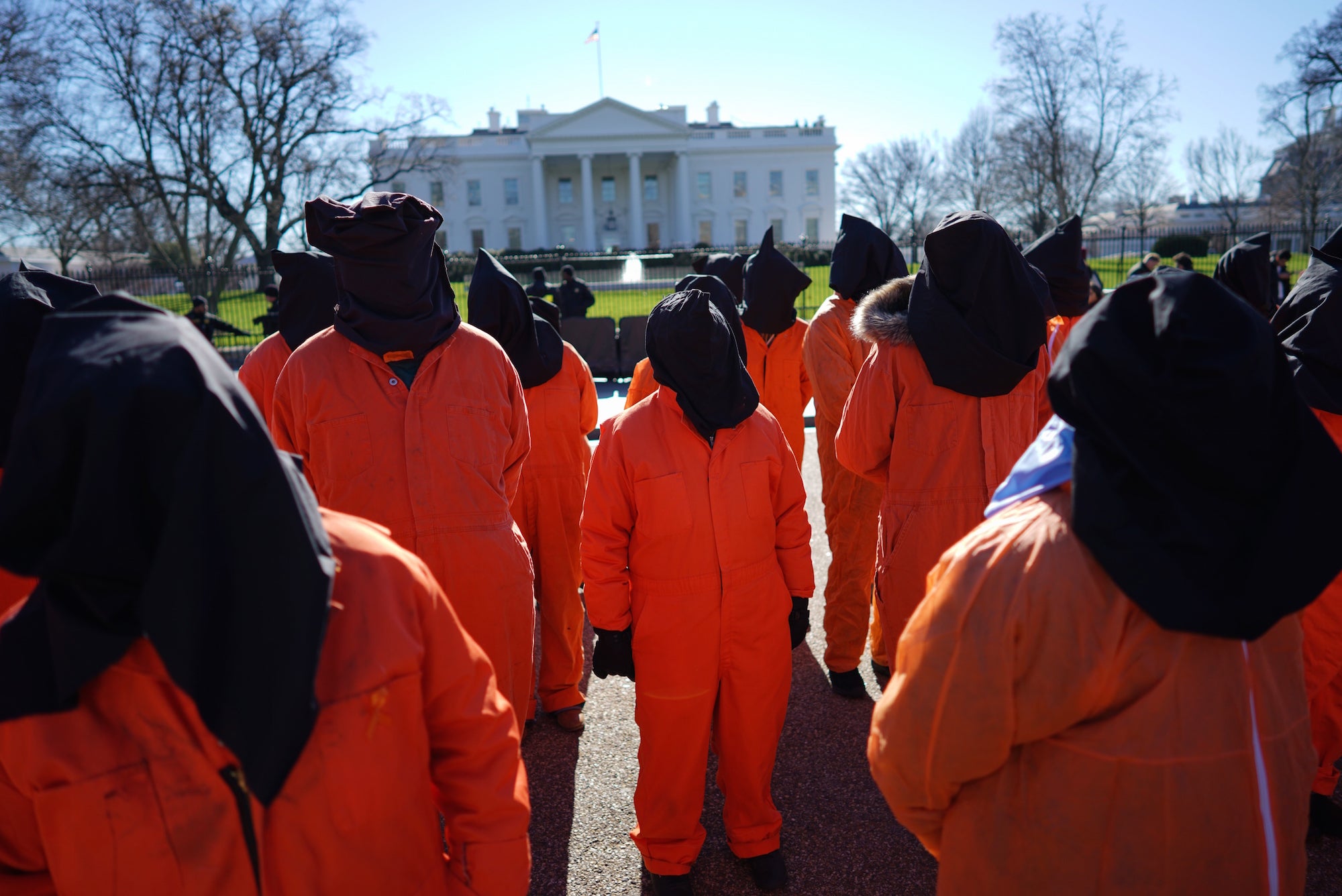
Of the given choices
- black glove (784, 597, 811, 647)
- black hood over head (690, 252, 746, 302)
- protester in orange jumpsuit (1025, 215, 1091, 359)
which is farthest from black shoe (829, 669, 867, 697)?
black hood over head (690, 252, 746, 302)

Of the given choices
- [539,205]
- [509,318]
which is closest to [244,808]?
[509,318]

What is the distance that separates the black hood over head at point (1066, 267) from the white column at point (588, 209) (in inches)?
2743

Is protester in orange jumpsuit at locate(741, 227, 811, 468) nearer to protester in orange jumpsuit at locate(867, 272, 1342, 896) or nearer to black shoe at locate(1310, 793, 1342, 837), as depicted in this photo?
black shoe at locate(1310, 793, 1342, 837)

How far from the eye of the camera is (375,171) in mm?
36281

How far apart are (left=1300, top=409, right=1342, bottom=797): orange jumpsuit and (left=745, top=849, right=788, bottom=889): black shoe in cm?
191

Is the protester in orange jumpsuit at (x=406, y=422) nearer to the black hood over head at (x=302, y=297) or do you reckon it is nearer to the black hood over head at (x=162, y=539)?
the black hood over head at (x=302, y=297)

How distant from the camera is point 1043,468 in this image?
5.43 ft

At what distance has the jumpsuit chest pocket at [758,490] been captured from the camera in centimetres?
303

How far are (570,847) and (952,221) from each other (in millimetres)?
2822

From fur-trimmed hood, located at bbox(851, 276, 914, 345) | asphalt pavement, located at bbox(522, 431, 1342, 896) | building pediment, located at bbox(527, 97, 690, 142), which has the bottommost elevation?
asphalt pavement, located at bbox(522, 431, 1342, 896)

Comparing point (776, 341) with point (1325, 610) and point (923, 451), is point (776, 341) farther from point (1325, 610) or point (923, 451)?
point (1325, 610)

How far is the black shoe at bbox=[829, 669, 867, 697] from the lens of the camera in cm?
448

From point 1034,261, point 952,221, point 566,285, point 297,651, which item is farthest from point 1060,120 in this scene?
point 297,651

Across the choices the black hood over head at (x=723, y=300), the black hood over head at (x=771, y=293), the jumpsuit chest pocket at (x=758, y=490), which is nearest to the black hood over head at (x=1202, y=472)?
the jumpsuit chest pocket at (x=758, y=490)
